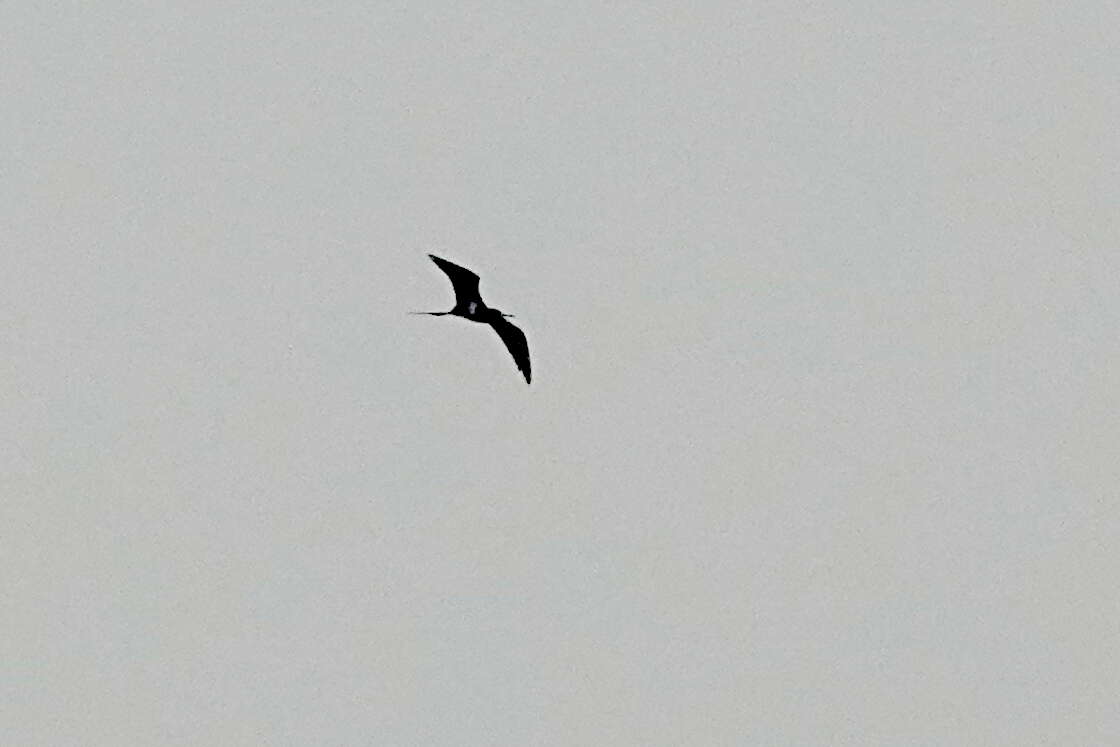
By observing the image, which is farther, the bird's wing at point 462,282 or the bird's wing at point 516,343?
the bird's wing at point 516,343

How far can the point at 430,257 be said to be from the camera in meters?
42.5

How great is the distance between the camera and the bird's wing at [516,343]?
4762cm

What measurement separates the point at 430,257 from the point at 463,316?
4580 millimetres

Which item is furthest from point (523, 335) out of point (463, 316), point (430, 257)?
point (430, 257)

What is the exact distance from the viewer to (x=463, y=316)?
154 feet

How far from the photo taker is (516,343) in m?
48.1

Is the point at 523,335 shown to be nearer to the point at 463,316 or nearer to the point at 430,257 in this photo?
the point at 463,316

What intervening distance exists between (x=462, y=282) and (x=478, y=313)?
3.39 feet

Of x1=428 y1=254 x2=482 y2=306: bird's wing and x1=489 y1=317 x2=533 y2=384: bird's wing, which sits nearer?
x1=428 y1=254 x2=482 y2=306: bird's wing

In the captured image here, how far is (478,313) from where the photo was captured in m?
46.9

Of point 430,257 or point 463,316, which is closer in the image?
point 430,257

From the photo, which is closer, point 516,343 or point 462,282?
point 462,282

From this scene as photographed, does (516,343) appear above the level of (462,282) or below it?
below

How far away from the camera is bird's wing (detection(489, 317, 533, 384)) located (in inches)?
1875
